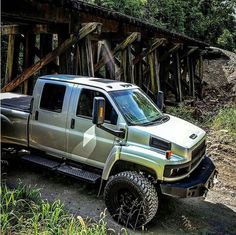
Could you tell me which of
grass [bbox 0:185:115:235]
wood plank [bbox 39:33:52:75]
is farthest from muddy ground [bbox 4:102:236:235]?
wood plank [bbox 39:33:52:75]

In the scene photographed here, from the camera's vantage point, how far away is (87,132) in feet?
16.6

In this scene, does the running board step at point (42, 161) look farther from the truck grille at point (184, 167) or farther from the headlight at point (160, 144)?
the truck grille at point (184, 167)

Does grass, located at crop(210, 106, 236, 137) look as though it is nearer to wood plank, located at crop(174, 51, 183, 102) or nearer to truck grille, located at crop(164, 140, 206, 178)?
wood plank, located at crop(174, 51, 183, 102)

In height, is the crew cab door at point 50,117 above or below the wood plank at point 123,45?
below

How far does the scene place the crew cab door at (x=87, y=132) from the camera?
4.89 meters

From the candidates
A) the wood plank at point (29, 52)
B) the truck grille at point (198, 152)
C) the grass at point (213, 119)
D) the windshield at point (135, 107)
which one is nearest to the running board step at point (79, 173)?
the windshield at point (135, 107)

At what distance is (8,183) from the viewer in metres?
5.69

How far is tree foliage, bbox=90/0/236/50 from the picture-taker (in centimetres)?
2248

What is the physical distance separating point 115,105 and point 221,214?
239 cm

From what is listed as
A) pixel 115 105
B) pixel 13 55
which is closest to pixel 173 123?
pixel 115 105

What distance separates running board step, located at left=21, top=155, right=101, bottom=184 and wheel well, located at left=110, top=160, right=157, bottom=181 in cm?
29

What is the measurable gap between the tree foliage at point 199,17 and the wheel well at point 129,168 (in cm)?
1727

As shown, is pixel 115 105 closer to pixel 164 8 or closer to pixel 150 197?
pixel 150 197

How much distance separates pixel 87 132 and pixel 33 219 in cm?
155
